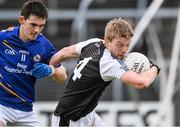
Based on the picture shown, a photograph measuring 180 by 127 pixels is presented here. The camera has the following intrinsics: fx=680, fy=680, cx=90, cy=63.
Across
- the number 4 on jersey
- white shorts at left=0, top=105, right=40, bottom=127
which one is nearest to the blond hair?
the number 4 on jersey

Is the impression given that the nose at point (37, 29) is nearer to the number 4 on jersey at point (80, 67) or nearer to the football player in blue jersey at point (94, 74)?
the football player in blue jersey at point (94, 74)

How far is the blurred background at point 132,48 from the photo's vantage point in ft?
37.2

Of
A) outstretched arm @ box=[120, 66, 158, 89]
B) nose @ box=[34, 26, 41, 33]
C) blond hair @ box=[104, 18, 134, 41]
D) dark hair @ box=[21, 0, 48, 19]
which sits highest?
dark hair @ box=[21, 0, 48, 19]

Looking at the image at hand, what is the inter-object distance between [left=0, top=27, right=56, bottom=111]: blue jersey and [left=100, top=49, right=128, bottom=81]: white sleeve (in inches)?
31.0

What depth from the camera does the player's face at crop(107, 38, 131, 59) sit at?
5.71 metres

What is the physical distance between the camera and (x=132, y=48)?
32.0ft

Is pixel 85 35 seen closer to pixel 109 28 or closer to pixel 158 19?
pixel 158 19

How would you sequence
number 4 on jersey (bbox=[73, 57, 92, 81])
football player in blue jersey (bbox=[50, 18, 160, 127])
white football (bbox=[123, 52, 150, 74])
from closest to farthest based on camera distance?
football player in blue jersey (bbox=[50, 18, 160, 127])
white football (bbox=[123, 52, 150, 74])
number 4 on jersey (bbox=[73, 57, 92, 81])

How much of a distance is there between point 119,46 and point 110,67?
0.20 meters

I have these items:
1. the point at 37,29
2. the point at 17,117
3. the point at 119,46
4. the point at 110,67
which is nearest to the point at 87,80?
the point at 110,67

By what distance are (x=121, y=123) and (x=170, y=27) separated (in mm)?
3148

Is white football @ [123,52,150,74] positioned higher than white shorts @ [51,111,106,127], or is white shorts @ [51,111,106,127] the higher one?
white football @ [123,52,150,74]

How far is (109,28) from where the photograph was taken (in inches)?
228

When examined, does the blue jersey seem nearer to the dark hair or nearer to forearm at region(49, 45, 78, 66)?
forearm at region(49, 45, 78, 66)
